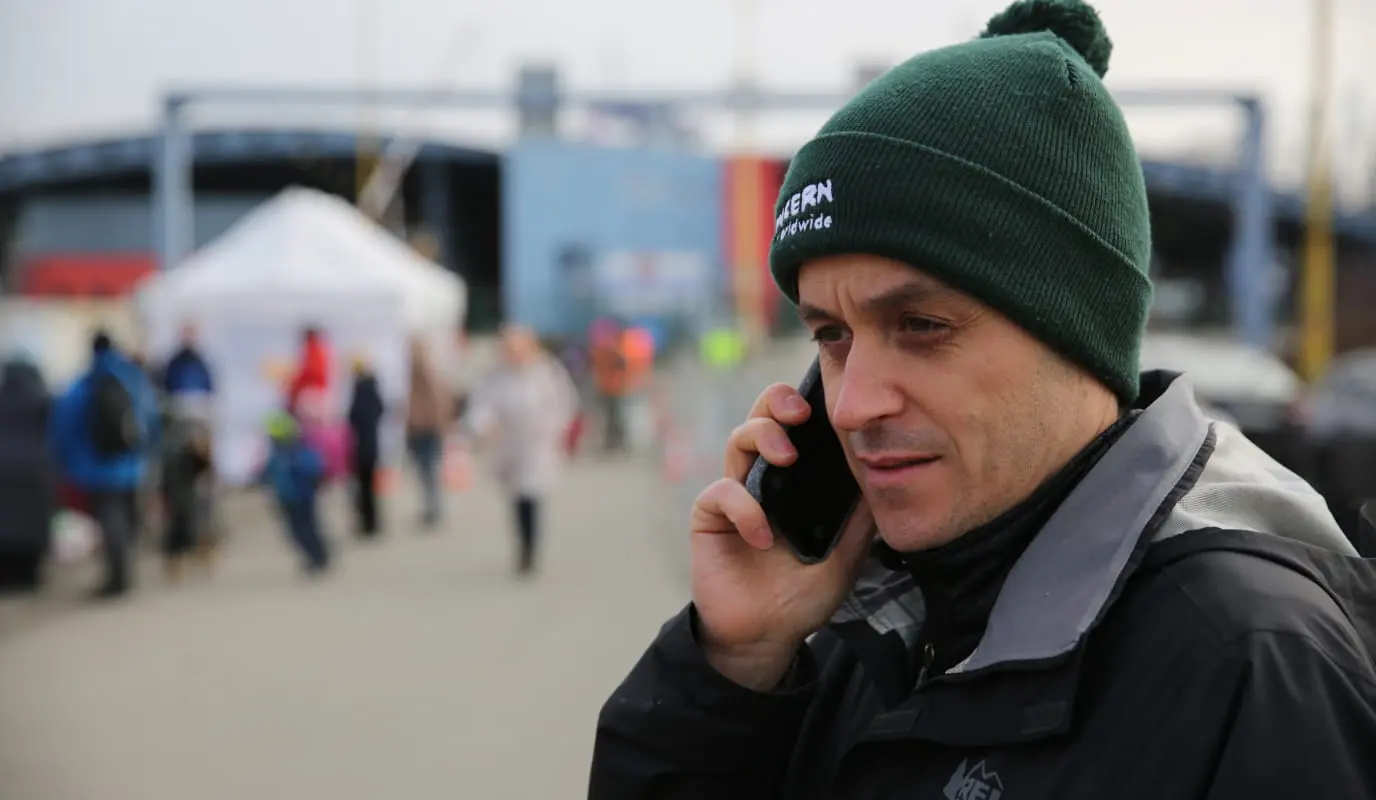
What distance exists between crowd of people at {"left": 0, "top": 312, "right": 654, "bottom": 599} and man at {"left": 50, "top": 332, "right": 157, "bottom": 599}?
1cm

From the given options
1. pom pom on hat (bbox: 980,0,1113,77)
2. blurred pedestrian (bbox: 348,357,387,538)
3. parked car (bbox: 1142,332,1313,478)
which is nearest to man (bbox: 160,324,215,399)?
blurred pedestrian (bbox: 348,357,387,538)

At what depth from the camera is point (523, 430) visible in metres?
10.8

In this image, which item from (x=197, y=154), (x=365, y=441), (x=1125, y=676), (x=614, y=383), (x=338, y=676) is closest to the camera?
(x=1125, y=676)

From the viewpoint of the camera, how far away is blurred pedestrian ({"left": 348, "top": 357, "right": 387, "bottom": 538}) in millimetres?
12703

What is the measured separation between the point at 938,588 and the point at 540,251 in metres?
36.0

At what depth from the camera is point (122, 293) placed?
39.6 meters

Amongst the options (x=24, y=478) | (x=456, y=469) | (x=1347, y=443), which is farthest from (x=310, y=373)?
(x=1347, y=443)

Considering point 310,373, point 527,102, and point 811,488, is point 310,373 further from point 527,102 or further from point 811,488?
point 811,488

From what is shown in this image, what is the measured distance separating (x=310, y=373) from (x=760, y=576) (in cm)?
1136

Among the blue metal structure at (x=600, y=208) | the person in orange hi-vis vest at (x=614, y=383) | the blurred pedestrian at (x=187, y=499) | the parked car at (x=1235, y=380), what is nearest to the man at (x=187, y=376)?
the blurred pedestrian at (x=187, y=499)

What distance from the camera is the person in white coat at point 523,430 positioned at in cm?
1072

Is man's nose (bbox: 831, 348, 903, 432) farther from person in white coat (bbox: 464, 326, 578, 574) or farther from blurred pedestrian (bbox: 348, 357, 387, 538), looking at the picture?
blurred pedestrian (bbox: 348, 357, 387, 538)

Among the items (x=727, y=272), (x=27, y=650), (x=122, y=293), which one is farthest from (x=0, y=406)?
(x=122, y=293)

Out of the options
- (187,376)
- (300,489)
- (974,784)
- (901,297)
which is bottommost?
(300,489)
